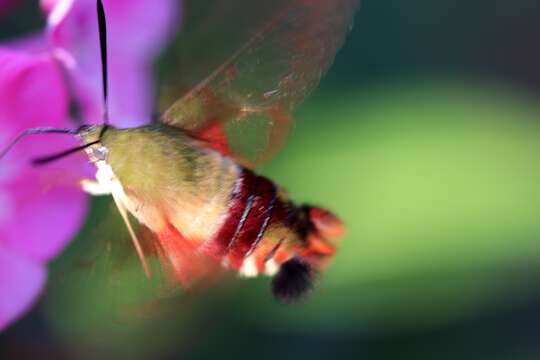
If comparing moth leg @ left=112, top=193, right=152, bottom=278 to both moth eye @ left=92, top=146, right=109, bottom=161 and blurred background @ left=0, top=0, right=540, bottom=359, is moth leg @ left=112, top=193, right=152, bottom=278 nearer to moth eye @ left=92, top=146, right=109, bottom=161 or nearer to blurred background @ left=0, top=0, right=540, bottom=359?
moth eye @ left=92, top=146, right=109, bottom=161

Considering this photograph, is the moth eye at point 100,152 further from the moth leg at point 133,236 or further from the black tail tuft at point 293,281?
the black tail tuft at point 293,281

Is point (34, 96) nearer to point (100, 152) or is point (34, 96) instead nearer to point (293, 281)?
point (100, 152)

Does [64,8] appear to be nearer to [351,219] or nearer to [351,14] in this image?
[351,14]

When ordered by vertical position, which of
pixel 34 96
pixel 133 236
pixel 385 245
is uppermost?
pixel 34 96

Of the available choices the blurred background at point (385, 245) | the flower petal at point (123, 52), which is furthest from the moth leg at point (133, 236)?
the blurred background at point (385, 245)

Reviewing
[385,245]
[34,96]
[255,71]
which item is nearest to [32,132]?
[34,96]

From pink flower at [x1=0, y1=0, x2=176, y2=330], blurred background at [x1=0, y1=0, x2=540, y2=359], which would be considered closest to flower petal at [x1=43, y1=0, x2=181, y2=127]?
pink flower at [x1=0, y1=0, x2=176, y2=330]
